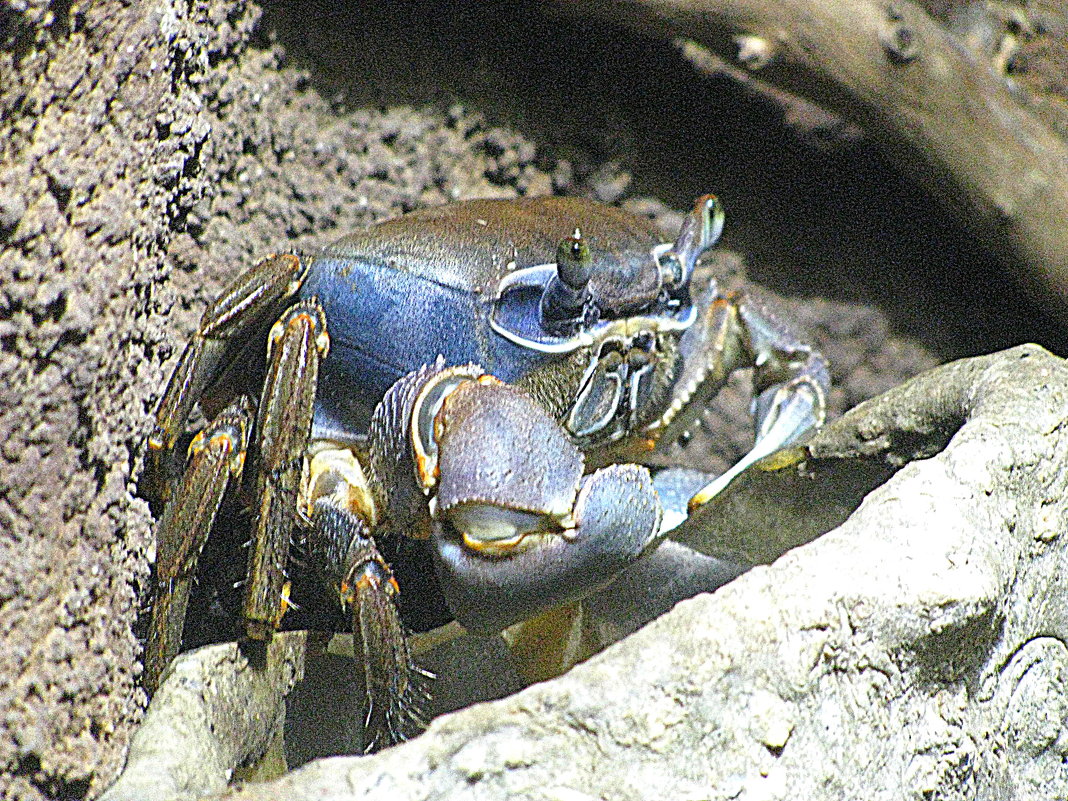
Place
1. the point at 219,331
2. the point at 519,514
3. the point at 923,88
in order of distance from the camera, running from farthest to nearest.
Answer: the point at 923,88, the point at 219,331, the point at 519,514

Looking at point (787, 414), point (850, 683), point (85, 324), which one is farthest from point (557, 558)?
point (787, 414)

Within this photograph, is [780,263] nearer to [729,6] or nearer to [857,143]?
[857,143]

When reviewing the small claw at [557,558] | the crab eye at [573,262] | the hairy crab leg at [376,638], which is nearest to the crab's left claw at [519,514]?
the small claw at [557,558]

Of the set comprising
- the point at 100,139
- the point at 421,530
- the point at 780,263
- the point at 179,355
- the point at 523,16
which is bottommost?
the point at 780,263

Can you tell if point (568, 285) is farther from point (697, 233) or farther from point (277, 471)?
point (277, 471)

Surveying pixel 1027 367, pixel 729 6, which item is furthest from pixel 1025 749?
pixel 729 6

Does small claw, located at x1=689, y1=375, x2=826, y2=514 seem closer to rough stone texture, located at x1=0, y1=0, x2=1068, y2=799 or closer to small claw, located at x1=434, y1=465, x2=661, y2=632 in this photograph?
small claw, located at x1=434, y1=465, x2=661, y2=632
